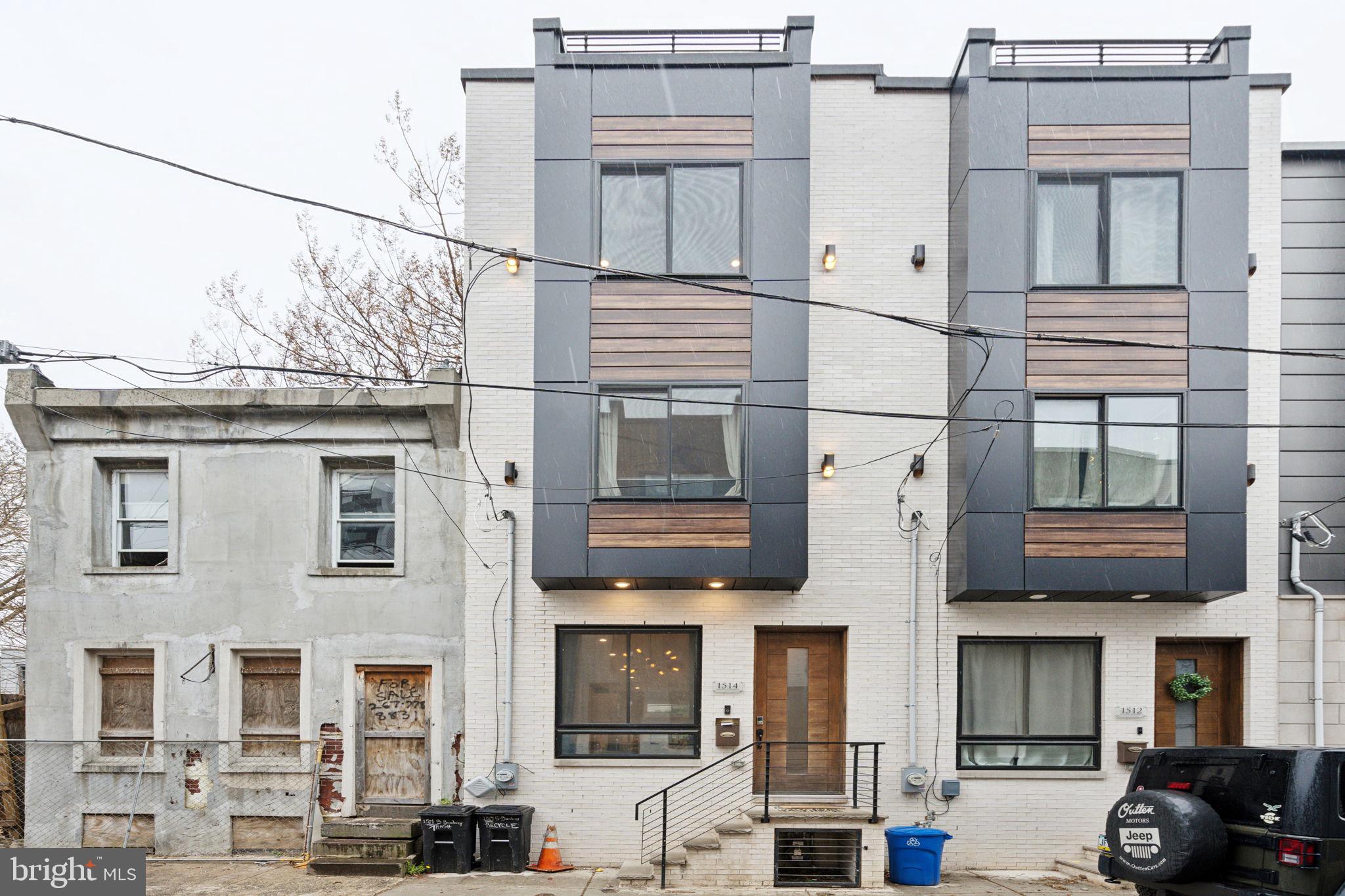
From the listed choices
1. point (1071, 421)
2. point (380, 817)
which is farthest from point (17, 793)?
point (1071, 421)

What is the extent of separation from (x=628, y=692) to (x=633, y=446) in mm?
2930

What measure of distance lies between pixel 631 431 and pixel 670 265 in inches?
79.5

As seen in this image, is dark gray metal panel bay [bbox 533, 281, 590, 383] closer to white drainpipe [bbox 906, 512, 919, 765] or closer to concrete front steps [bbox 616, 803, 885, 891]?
white drainpipe [bbox 906, 512, 919, 765]

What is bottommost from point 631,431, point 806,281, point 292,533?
point 292,533

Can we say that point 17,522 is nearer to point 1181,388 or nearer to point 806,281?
point 806,281

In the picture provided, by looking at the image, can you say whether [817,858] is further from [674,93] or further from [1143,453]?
[674,93]

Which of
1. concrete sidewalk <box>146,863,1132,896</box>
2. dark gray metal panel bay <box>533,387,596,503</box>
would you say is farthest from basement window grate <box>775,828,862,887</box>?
dark gray metal panel bay <box>533,387,596,503</box>

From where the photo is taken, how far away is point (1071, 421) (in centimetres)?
1092

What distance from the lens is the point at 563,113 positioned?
460 inches

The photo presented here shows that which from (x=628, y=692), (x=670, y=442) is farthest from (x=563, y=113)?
(x=628, y=692)

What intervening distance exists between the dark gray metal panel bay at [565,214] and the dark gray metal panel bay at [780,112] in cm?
205

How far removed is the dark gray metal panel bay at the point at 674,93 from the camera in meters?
11.7

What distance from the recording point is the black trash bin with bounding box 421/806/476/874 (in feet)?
35.8

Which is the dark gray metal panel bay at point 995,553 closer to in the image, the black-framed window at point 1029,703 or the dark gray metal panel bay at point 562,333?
the black-framed window at point 1029,703
